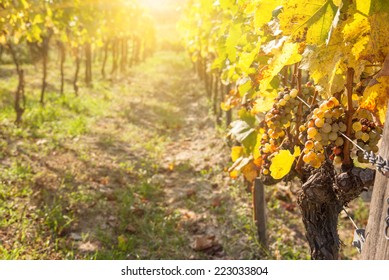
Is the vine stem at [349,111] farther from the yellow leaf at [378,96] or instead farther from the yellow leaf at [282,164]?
the yellow leaf at [282,164]

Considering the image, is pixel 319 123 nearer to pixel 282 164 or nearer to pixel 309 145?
pixel 309 145

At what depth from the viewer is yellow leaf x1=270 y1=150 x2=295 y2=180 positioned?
2162 millimetres

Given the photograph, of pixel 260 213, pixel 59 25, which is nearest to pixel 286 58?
pixel 260 213

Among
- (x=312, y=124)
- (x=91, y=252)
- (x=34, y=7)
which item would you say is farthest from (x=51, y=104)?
(x=312, y=124)

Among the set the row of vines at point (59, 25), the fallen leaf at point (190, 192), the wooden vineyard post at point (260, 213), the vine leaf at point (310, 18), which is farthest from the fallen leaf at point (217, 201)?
the vine leaf at point (310, 18)

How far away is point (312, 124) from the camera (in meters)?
1.96

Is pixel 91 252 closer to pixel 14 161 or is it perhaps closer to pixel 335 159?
pixel 14 161

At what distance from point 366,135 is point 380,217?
546 mm

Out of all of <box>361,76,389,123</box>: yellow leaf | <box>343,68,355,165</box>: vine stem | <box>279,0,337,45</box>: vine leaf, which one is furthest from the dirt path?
<box>279,0,337,45</box>: vine leaf

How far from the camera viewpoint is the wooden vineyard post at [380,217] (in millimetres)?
1442

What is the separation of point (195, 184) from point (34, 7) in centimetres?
503

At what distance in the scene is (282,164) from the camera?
217cm

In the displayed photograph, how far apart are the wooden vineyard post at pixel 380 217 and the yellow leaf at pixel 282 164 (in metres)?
0.64
